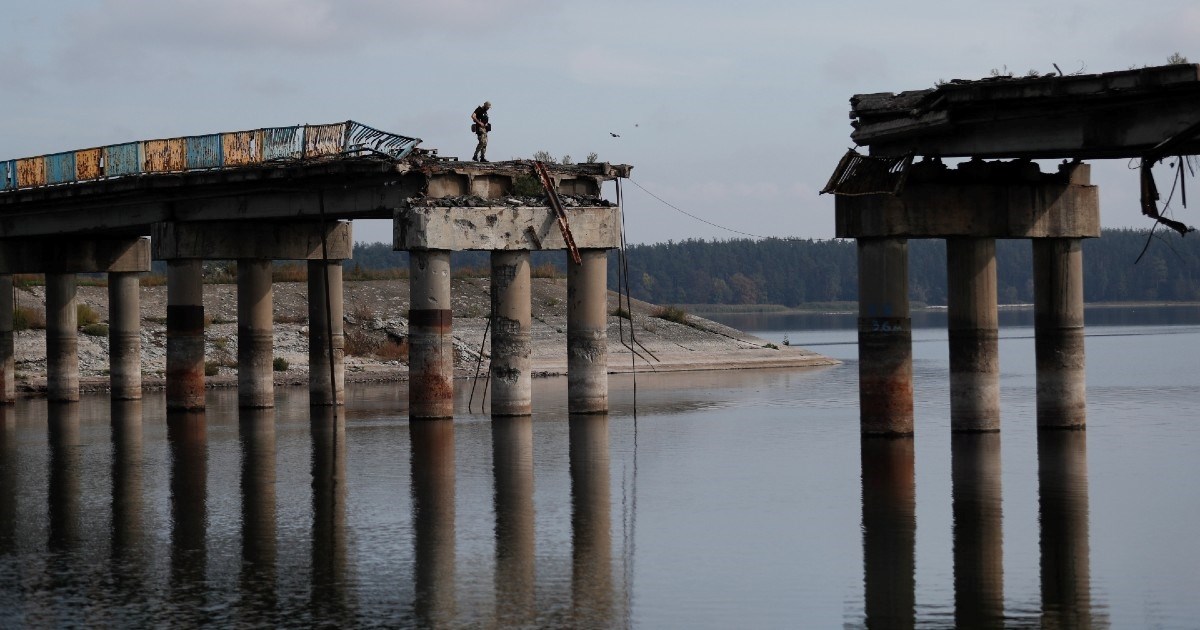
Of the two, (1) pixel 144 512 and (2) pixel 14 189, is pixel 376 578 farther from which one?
(2) pixel 14 189

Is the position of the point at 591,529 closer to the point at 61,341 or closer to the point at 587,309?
the point at 587,309

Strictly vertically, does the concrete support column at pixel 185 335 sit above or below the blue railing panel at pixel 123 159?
below

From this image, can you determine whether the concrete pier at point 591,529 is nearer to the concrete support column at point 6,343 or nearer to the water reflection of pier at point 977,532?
the water reflection of pier at point 977,532

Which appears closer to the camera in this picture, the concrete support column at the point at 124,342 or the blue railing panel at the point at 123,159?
the blue railing panel at the point at 123,159

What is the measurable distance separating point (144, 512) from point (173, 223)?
27.0 m

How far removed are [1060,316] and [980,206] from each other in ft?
12.6

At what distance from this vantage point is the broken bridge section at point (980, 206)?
38625 millimetres

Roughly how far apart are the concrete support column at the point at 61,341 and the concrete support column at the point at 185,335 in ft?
31.7

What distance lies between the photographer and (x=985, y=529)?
31641mm

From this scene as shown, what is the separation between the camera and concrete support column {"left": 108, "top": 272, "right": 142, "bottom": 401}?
223ft

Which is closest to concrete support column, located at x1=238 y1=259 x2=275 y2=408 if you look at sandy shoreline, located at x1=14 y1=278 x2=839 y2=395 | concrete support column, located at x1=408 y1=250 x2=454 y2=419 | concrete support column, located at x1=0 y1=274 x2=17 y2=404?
concrete support column, located at x1=408 y1=250 x2=454 y2=419

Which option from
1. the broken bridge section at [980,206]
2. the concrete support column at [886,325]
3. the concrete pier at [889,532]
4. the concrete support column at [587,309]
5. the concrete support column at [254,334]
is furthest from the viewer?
the concrete support column at [254,334]

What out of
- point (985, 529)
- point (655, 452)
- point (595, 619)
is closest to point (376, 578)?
point (595, 619)

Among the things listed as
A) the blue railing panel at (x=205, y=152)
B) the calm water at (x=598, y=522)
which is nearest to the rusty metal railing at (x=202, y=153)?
the blue railing panel at (x=205, y=152)
